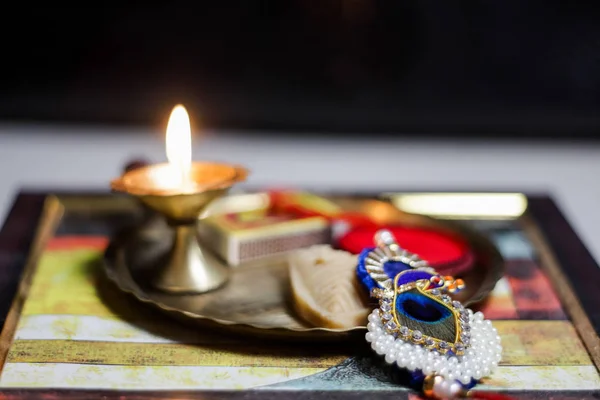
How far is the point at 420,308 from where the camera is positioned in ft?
2.62

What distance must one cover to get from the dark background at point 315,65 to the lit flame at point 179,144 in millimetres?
954

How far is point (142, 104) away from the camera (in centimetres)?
193

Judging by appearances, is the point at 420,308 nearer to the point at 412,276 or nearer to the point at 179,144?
the point at 412,276

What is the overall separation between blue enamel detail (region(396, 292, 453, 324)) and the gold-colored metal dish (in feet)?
0.17

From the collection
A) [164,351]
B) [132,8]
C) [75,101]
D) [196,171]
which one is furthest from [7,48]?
[164,351]

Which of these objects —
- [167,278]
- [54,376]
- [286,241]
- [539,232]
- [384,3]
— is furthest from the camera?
[384,3]

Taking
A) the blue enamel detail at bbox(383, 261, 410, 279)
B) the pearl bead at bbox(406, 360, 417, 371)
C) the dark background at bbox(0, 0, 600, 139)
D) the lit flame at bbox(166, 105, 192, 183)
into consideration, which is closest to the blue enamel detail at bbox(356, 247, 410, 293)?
the blue enamel detail at bbox(383, 261, 410, 279)

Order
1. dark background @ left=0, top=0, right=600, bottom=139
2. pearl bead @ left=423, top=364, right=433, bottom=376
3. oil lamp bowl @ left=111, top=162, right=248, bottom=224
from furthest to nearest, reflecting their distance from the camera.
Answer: dark background @ left=0, top=0, right=600, bottom=139 < oil lamp bowl @ left=111, top=162, right=248, bottom=224 < pearl bead @ left=423, top=364, right=433, bottom=376

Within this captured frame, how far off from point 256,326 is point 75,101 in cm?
130

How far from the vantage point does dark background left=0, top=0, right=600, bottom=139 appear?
185cm

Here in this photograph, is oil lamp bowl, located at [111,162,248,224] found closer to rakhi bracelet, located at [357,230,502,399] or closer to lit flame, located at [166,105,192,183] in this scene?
lit flame, located at [166,105,192,183]

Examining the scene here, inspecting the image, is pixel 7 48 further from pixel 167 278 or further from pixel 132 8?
pixel 167 278

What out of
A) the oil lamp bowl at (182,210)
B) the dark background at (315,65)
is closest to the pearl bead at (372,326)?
the oil lamp bowl at (182,210)

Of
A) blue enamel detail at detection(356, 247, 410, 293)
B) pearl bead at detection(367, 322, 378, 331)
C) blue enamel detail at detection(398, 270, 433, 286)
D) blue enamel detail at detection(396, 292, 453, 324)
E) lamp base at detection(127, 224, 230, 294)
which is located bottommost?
lamp base at detection(127, 224, 230, 294)
